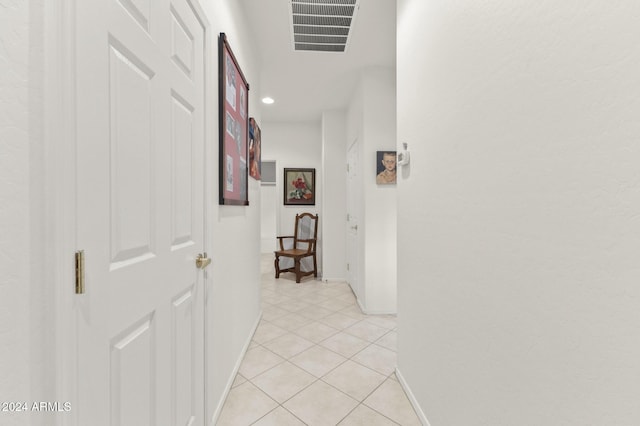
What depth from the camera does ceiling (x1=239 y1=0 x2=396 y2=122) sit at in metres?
2.27

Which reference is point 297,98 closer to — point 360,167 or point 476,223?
point 360,167

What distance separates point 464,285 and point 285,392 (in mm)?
1304

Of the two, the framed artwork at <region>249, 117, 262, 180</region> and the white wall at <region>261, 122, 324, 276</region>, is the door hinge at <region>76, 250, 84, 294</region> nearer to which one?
the framed artwork at <region>249, 117, 262, 180</region>

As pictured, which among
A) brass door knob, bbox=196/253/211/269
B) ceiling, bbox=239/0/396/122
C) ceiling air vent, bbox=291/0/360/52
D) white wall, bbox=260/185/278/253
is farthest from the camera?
white wall, bbox=260/185/278/253

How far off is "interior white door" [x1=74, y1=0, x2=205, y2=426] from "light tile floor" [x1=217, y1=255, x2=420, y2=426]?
1.70ft

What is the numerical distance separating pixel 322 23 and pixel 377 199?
174 cm

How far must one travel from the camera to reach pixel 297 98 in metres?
4.00

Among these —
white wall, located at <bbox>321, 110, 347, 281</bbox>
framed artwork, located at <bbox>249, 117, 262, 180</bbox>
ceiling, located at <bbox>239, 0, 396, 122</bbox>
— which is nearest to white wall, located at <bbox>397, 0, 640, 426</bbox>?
ceiling, located at <bbox>239, 0, 396, 122</bbox>

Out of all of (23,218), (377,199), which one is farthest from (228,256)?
(377,199)

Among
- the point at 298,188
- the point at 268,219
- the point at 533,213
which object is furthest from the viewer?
the point at 268,219

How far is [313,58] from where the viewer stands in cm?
295

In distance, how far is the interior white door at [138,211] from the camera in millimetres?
644

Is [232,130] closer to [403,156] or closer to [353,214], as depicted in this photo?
[403,156]

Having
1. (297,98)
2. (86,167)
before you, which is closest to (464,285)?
(86,167)
